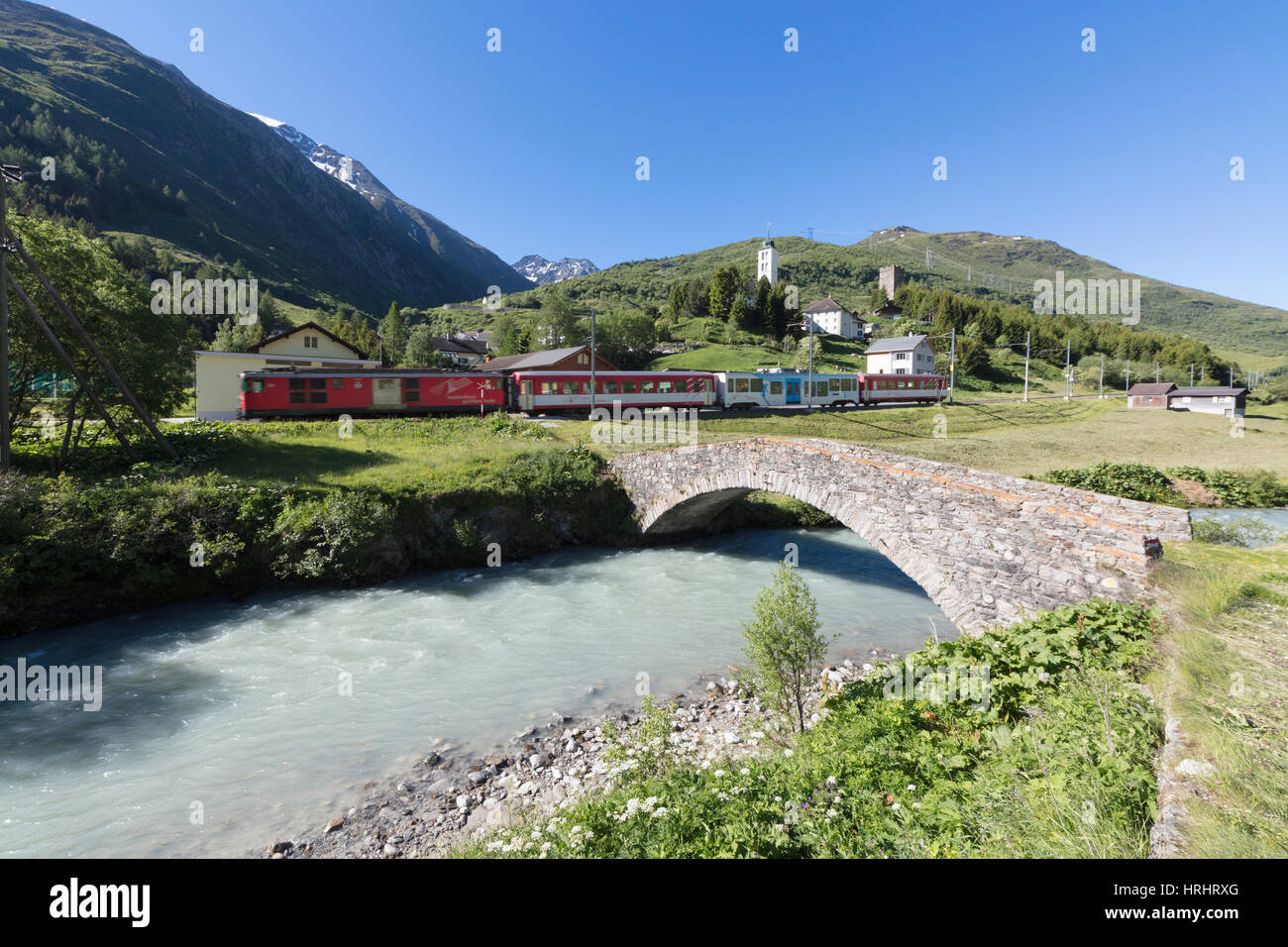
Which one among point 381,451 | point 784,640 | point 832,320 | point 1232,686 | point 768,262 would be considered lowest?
point 784,640

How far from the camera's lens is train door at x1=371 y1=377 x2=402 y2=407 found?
31531 millimetres

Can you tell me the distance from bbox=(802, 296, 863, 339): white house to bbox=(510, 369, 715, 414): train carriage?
7858cm

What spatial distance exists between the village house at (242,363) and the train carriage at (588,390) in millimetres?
14631

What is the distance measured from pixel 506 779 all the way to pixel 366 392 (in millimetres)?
28776

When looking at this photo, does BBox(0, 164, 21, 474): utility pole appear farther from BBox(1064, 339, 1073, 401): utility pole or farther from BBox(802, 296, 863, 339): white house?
BBox(802, 296, 863, 339): white house

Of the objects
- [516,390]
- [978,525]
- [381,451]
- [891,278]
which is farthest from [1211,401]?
[891,278]

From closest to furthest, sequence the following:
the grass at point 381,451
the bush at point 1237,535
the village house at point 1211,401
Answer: the bush at point 1237,535, the grass at point 381,451, the village house at point 1211,401

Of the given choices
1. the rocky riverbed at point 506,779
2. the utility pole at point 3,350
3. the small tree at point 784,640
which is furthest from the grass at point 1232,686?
the utility pole at point 3,350

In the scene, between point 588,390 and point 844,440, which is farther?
point 588,390

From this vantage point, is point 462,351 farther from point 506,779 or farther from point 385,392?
point 506,779

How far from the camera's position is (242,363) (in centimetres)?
3403

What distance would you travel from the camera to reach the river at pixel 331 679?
776 cm

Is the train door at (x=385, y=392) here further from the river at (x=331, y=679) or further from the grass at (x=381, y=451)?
the river at (x=331, y=679)
